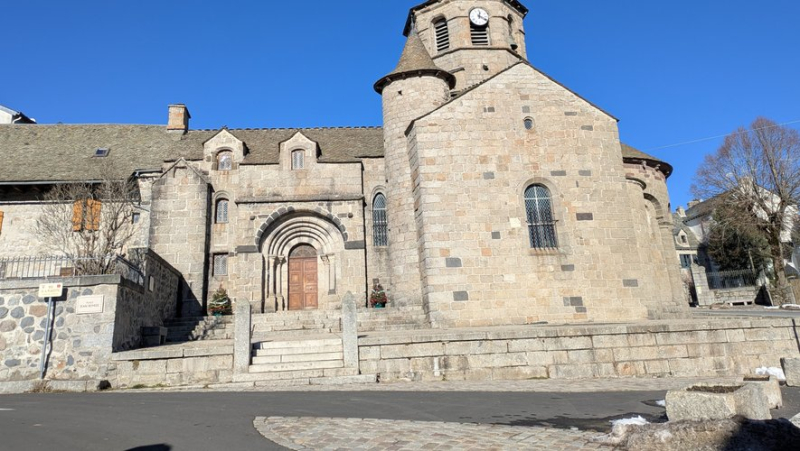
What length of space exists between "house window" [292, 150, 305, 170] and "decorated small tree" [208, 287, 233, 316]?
584 centimetres

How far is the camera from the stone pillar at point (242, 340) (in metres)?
9.60

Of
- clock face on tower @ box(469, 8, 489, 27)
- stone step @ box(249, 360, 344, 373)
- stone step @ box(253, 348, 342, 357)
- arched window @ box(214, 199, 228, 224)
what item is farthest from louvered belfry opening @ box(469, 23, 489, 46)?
stone step @ box(249, 360, 344, 373)

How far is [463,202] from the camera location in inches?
588

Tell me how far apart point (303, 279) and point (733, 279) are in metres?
31.7

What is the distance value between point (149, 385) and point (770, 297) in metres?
32.9

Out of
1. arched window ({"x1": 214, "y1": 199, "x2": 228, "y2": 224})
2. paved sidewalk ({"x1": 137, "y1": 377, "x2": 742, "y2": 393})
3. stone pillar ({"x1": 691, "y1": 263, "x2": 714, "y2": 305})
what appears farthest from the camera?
stone pillar ({"x1": 691, "y1": 263, "x2": 714, "y2": 305})

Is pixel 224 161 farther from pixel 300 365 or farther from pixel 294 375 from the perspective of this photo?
pixel 294 375

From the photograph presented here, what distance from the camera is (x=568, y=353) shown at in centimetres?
1026

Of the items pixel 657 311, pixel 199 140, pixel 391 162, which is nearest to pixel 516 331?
pixel 657 311

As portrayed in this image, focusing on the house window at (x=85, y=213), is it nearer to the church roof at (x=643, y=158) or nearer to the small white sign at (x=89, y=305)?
the small white sign at (x=89, y=305)

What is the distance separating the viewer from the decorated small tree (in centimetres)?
1703

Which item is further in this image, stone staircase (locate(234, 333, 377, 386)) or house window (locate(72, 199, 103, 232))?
house window (locate(72, 199, 103, 232))

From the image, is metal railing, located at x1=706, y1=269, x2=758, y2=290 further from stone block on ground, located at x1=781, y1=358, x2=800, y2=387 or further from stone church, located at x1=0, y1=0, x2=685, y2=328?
stone block on ground, located at x1=781, y1=358, x2=800, y2=387

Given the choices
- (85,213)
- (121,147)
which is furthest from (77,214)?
(121,147)
